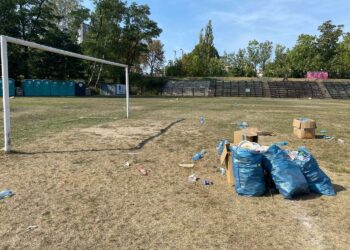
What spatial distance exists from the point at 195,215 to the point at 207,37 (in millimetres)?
68435

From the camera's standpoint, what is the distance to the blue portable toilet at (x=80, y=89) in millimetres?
43216

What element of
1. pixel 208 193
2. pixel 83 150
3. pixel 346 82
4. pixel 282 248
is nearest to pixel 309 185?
pixel 208 193

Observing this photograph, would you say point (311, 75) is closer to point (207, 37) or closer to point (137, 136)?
point (207, 37)

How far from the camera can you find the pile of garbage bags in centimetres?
427

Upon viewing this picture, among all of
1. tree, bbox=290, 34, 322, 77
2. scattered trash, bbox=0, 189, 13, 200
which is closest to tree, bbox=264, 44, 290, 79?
tree, bbox=290, 34, 322, 77

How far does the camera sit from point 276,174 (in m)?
4.34

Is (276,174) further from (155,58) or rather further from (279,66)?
(155,58)

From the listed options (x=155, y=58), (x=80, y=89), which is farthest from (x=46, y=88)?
(x=155, y=58)

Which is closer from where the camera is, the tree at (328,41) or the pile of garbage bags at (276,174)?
the pile of garbage bags at (276,174)

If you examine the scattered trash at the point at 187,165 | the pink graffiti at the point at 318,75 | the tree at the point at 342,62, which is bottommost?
the scattered trash at the point at 187,165

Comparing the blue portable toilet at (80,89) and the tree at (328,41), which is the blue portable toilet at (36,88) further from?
the tree at (328,41)

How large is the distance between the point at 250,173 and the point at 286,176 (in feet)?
1.49

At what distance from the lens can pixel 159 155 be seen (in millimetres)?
6738

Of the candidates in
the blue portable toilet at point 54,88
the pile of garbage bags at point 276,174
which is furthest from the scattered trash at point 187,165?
the blue portable toilet at point 54,88
